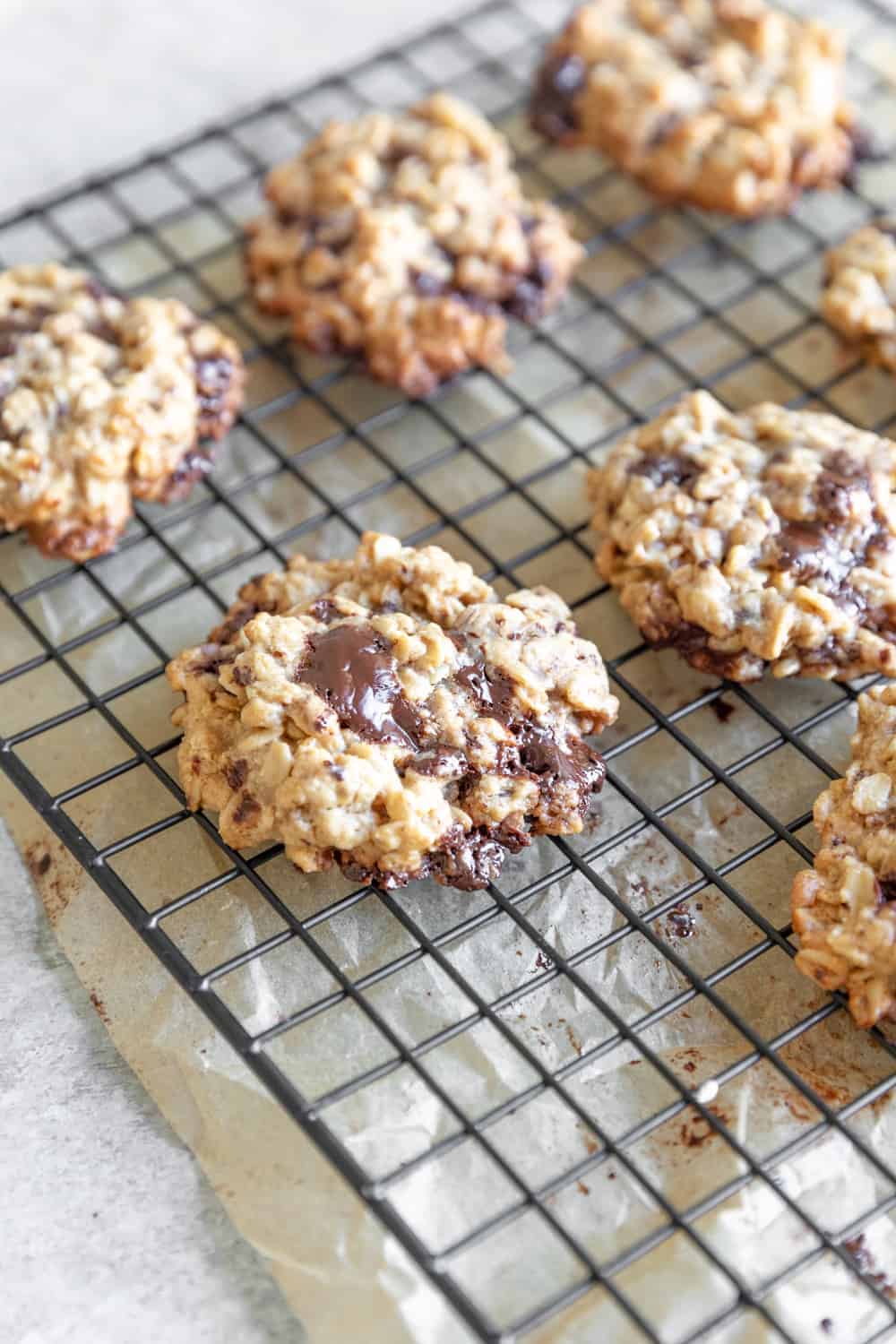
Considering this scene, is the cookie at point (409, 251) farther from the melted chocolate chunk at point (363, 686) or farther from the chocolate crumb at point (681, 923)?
the chocolate crumb at point (681, 923)

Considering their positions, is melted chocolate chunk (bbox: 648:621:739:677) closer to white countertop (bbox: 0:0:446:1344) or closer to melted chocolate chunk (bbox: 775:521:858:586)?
melted chocolate chunk (bbox: 775:521:858:586)

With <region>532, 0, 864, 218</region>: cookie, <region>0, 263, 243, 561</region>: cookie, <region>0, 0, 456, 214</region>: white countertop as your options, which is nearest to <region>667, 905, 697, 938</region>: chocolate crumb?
<region>0, 263, 243, 561</region>: cookie

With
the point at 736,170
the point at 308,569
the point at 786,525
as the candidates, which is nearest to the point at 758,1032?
the point at 786,525

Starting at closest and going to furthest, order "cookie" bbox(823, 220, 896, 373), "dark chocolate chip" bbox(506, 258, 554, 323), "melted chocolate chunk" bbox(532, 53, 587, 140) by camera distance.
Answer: "cookie" bbox(823, 220, 896, 373), "dark chocolate chip" bbox(506, 258, 554, 323), "melted chocolate chunk" bbox(532, 53, 587, 140)

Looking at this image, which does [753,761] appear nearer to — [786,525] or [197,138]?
[786,525]

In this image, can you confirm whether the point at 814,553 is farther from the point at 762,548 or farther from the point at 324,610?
the point at 324,610

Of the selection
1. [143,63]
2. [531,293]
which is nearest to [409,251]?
[531,293]

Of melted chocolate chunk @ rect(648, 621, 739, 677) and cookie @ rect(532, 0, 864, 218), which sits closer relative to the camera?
melted chocolate chunk @ rect(648, 621, 739, 677)
